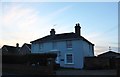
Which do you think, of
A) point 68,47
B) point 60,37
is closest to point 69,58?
point 68,47

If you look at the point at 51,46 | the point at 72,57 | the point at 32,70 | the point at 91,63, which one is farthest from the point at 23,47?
the point at 32,70

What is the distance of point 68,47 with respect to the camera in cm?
4178

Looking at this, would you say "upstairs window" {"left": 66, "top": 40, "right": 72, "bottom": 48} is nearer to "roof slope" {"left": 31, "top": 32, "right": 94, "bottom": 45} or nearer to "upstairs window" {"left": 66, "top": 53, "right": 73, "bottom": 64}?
"roof slope" {"left": 31, "top": 32, "right": 94, "bottom": 45}

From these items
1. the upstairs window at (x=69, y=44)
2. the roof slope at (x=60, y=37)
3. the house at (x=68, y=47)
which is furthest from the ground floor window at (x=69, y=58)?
the roof slope at (x=60, y=37)

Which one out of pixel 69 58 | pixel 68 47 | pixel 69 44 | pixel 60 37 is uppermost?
pixel 60 37

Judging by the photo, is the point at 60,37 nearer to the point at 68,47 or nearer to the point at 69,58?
the point at 68,47

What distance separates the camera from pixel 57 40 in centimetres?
4303

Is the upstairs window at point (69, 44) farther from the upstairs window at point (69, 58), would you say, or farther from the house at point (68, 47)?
the upstairs window at point (69, 58)

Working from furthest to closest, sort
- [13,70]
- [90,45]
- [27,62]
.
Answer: [90,45] → [27,62] → [13,70]

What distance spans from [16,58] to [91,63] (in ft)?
45.7

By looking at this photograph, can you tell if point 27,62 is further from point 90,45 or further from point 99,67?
point 90,45

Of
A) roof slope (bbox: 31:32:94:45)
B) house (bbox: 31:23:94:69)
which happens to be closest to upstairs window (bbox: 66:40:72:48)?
house (bbox: 31:23:94:69)

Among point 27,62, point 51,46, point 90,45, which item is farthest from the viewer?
point 90,45

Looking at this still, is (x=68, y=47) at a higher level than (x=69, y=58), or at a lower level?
higher
